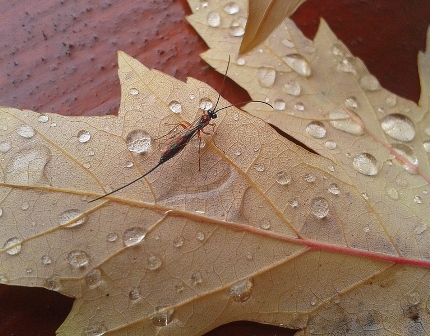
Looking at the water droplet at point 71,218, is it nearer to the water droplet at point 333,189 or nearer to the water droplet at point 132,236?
the water droplet at point 132,236

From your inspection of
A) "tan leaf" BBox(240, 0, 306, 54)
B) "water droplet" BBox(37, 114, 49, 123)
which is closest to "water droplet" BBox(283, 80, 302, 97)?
"tan leaf" BBox(240, 0, 306, 54)

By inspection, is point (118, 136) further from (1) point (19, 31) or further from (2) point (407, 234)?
(2) point (407, 234)

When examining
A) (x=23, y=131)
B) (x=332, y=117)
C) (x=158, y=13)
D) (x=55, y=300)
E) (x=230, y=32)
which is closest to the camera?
(x=23, y=131)

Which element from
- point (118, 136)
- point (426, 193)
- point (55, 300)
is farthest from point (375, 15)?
point (55, 300)

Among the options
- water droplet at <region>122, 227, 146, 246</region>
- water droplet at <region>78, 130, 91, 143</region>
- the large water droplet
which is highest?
water droplet at <region>78, 130, 91, 143</region>

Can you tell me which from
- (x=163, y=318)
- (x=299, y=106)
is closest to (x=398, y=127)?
(x=299, y=106)

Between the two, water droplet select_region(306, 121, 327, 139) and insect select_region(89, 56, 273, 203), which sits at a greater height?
insect select_region(89, 56, 273, 203)

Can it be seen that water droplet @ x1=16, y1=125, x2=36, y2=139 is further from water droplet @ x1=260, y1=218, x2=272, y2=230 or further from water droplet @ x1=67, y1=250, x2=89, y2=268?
water droplet @ x1=260, y1=218, x2=272, y2=230

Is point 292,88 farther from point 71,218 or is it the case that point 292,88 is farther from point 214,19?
point 71,218
